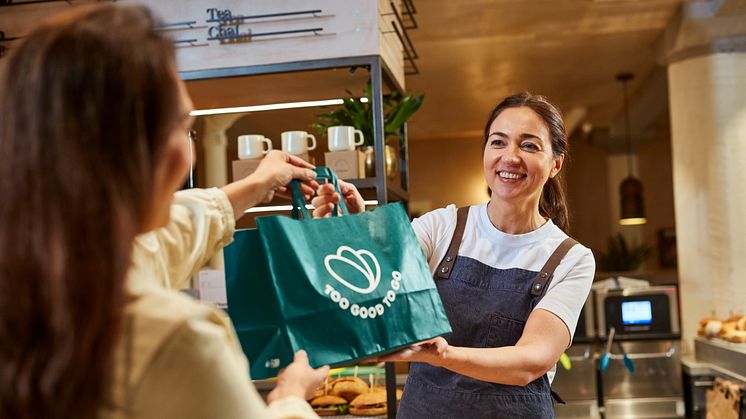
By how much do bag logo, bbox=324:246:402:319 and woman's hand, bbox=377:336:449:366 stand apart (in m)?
0.11

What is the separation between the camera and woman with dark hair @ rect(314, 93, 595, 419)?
176 centimetres

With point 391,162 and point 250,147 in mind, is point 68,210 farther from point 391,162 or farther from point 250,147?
point 391,162

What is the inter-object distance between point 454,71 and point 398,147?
10.6 ft

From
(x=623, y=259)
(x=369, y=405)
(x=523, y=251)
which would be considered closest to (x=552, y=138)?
(x=523, y=251)

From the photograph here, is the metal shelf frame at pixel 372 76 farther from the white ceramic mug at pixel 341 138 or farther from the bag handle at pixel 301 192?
the bag handle at pixel 301 192

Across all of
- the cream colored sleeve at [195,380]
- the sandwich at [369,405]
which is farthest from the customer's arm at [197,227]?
the sandwich at [369,405]

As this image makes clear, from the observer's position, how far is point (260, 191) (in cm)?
134

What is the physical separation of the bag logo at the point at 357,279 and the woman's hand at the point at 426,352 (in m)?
0.11

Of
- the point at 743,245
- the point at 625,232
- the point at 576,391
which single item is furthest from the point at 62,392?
the point at 625,232

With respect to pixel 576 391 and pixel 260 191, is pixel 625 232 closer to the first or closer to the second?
pixel 576 391

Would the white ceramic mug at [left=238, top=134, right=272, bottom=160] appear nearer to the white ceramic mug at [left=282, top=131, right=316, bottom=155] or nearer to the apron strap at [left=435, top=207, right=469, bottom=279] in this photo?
the white ceramic mug at [left=282, top=131, right=316, bottom=155]

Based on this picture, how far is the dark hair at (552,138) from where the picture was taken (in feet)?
6.21

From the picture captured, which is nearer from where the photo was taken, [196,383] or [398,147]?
[196,383]

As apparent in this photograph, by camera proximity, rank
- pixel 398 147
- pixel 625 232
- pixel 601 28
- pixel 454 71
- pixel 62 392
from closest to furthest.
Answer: pixel 62 392
pixel 398 147
pixel 601 28
pixel 454 71
pixel 625 232
